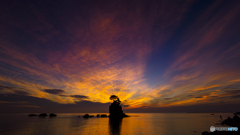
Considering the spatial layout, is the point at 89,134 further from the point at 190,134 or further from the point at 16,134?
the point at 190,134

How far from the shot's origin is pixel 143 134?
44438mm

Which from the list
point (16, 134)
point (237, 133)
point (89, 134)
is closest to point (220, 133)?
point (237, 133)

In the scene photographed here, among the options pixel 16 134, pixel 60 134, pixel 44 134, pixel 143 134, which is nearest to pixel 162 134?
pixel 143 134

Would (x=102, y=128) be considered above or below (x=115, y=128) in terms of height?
above

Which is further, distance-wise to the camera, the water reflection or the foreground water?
the water reflection

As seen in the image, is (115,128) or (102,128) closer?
(102,128)

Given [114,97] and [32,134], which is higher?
[114,97]

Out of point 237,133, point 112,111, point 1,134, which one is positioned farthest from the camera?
point 112,111

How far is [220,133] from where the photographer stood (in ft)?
101

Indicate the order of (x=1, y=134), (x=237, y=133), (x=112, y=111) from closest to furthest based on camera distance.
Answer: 1. (x=237, y=133)
2. (x=1, y=134)
3. (x=112, y=111)

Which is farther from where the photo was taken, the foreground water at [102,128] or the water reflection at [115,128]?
the water reflection at [115,128]

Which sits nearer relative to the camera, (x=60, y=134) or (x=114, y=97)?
(x=60, y=134)

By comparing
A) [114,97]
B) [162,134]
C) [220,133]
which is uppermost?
[114,97]

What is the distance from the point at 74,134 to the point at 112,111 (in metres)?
109
